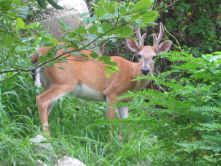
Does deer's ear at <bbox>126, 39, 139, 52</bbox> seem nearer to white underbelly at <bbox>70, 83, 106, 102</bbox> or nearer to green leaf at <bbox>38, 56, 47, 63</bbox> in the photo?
white underbelly at <bbox>70, 83, 106, 102</bbox>

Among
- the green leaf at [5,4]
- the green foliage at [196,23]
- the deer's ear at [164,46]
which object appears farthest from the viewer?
the green foliage at [196,23]

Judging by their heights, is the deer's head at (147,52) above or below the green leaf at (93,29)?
below

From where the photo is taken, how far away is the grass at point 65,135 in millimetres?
4027

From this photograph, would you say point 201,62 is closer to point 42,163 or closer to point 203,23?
point 42,163

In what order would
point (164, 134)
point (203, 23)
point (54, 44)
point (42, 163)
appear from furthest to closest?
point (203, 23)
point (42, 163)
point (164, 134)
point (54, 44)

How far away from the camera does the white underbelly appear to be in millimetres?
6102

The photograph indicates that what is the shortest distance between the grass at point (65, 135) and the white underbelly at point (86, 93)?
8.2 inches

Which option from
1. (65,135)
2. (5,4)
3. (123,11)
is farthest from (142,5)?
(65,135)

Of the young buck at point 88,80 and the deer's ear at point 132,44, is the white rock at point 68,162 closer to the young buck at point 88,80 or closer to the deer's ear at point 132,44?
the young buck at point 88,80

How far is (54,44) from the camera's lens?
236cm

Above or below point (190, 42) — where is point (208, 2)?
above

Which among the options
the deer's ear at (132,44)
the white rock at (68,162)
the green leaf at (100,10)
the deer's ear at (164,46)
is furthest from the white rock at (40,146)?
the deer's ear at (164,46)

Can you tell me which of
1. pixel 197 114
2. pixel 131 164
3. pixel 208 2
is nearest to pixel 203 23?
pixel 208 2

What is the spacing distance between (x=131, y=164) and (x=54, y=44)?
250 centimetres
